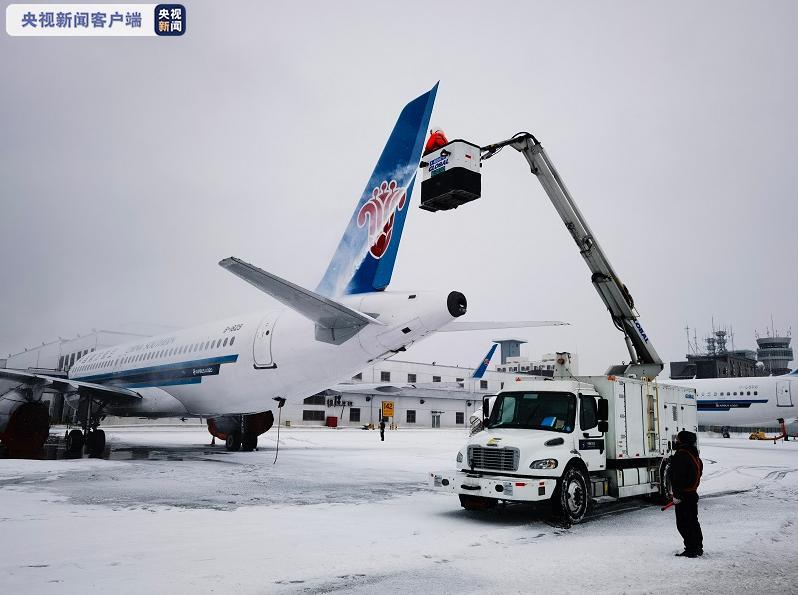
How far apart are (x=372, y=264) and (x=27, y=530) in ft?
32.2

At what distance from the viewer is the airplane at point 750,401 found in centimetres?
3753

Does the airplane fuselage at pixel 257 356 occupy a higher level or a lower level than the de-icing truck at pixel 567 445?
higher

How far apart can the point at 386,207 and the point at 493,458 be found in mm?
8077

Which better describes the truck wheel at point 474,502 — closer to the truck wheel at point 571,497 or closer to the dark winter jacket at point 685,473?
the truck wheel at point 571,497

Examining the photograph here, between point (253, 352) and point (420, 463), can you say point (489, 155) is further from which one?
point (420, 463)

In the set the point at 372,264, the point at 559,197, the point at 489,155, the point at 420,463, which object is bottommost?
the point at 420,463

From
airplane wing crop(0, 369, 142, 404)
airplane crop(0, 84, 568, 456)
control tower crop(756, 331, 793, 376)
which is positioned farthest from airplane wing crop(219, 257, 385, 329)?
control tower crop(756, 331, 793, 376)

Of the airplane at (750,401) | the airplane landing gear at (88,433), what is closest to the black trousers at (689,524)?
the airplane landing gear at (88,433)

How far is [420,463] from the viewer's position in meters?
20.6

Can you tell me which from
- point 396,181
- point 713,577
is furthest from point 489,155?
point 713,577

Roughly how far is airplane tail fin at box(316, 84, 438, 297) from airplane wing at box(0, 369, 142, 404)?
33.5ft

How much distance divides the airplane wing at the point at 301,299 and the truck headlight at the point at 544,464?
587cm

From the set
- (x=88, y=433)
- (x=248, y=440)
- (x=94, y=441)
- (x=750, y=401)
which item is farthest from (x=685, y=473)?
(x=750, y=401)

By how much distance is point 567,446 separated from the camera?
33.3 feet
